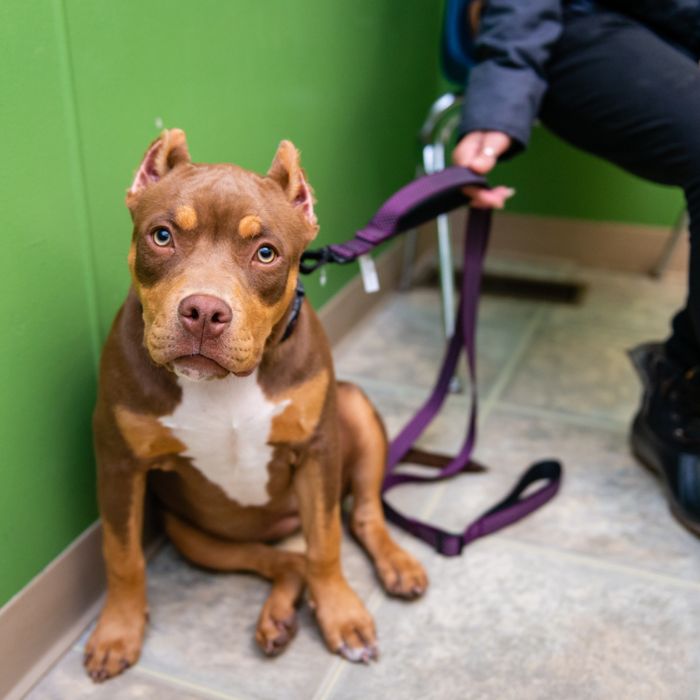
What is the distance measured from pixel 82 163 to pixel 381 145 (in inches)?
49.6

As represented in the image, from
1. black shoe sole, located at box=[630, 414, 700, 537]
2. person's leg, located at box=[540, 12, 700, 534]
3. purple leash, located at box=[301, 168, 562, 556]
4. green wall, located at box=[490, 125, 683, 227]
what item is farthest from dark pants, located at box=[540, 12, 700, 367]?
green wall, located at box=[490, 125, 683, 227]

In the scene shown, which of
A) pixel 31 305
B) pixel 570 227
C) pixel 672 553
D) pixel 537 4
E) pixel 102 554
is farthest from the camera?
pixel 570 227

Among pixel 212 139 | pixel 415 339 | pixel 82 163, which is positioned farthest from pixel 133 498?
pixel 415 339

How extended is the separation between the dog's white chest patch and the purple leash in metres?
0.23

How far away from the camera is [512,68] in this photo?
1.65m

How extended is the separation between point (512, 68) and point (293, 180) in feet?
2.49

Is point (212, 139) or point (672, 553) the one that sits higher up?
point (212, 139)

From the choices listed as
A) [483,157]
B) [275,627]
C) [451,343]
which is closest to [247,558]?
[275,627]

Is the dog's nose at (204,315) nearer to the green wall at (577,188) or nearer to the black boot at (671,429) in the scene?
the black boot at (671,429)

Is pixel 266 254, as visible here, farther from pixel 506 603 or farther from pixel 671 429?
pixel 671 429

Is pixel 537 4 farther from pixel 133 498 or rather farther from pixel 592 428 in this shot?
pixel 133 498

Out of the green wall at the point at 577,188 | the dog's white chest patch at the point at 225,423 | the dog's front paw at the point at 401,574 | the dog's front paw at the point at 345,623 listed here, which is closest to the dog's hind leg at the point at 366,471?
the dog's front paw at the point at 401,574

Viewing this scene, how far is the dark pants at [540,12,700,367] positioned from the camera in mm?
1544

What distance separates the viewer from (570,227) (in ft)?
9.41
